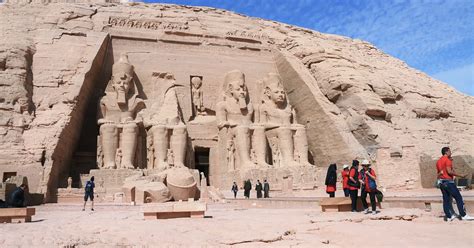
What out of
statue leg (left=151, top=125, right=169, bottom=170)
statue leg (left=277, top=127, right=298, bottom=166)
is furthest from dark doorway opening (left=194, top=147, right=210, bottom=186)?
statue leg (left=277, top=127, right=298, bottom=166)

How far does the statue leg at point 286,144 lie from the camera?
15262 mm

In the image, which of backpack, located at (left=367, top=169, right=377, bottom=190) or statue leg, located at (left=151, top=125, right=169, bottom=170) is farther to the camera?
statue leg, located at (left=151, top=125, right=169, bottom=170)

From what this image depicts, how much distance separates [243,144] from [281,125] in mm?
1730

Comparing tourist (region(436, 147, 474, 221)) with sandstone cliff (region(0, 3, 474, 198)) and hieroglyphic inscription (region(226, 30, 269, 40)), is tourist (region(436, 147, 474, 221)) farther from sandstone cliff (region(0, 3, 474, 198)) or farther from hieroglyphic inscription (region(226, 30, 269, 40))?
hieroglyphic inscription (region(226, 30, 269, 40))

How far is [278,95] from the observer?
16250 millimetres

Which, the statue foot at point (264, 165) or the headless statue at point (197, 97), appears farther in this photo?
the headless statue at point (197, 97)

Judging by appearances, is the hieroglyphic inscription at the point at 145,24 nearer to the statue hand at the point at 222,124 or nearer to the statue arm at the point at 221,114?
the statue arm at the point at 221,114

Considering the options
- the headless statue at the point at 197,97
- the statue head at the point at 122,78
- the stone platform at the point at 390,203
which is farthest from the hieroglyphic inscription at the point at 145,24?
the stone platform at the point at 390,203

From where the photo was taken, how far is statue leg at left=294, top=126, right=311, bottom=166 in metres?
15.4

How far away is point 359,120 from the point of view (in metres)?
14.2

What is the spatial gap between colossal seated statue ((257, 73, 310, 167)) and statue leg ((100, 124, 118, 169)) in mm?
5524

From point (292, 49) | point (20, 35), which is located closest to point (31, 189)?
point (20, 35)

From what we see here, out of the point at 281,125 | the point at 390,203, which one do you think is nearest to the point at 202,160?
the point at 281,125

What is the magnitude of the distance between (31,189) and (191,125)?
673 centimetres
